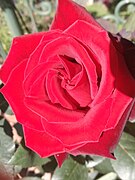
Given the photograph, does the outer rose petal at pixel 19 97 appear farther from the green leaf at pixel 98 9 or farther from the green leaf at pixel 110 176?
the green leaf at pixel 98 9

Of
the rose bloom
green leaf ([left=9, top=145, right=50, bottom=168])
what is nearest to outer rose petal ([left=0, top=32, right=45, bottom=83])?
the rose bloom

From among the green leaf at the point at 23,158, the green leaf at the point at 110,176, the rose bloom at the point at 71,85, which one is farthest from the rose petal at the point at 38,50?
the green leaf at the point at 110,176

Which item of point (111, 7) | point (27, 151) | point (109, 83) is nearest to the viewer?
point (109, 83)

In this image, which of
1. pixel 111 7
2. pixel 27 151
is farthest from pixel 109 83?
pixel 111 7

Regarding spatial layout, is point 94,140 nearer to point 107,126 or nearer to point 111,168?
point 107,126

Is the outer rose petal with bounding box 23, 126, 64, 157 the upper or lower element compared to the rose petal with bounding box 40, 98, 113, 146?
lower

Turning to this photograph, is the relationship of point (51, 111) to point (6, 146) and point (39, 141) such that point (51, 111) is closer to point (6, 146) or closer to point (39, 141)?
point (39, 141)

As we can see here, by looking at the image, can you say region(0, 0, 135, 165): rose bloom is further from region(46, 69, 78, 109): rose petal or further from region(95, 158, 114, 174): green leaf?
region(95, 158, 114, 174): green leaf
